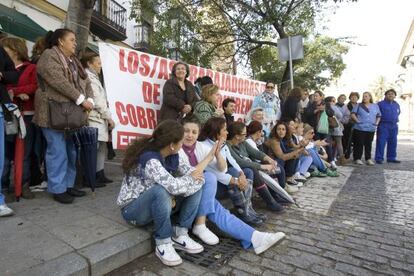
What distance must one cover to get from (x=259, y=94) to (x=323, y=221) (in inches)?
152

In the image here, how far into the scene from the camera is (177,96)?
4.73 metres

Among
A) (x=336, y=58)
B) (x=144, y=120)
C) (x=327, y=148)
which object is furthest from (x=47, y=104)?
(x=336, y=58)

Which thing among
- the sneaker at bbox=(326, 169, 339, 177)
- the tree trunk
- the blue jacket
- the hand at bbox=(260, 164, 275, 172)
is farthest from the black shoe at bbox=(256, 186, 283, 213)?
the blue jacket

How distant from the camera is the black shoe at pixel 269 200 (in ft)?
13.7

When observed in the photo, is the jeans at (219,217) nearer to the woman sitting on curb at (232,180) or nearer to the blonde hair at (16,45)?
the woman sitting on curb at (232,180)

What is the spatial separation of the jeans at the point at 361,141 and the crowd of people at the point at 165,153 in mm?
3565

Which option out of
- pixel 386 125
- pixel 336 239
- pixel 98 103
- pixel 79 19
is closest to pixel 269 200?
pixel 336 239

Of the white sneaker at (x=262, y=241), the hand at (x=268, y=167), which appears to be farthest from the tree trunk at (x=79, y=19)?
the white sneaker at (x=262, y=241)

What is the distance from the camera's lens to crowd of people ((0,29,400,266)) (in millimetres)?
2838

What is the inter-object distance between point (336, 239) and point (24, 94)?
369cm

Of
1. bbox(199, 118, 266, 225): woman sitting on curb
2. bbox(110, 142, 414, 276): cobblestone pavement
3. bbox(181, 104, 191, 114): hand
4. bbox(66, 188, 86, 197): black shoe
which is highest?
bbox(181, 104, 191, 114): hand

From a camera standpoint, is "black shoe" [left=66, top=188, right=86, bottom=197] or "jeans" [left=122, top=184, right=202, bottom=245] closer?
"jeans" [left=122, top=184, right=202, bottom=245]

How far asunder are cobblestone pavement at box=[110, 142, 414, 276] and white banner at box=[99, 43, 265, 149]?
2.17 metres

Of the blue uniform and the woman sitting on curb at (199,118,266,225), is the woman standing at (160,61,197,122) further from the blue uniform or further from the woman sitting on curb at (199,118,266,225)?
the blue uniform
